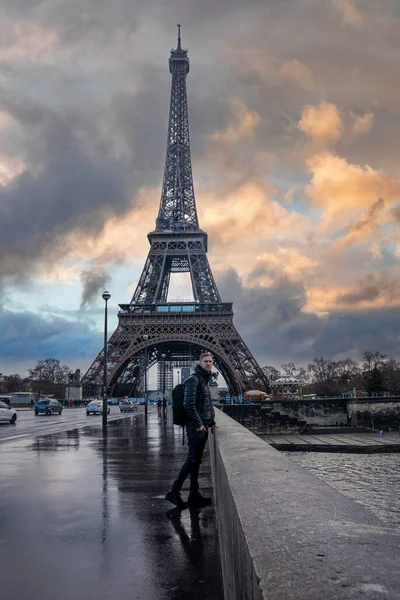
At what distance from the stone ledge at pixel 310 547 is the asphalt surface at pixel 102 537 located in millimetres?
2104

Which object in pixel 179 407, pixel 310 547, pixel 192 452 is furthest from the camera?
pixel 179 407

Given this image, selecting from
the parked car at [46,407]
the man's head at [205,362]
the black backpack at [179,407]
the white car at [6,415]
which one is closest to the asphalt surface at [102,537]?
the black backpack at [179,407]

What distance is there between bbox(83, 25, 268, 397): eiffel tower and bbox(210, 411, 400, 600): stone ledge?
191 ft

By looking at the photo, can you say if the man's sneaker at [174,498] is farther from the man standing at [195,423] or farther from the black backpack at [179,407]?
the black backpack at [179,407]

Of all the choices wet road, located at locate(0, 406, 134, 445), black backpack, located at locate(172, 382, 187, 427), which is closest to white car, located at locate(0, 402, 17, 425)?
wet road, located at locate(0, 406, 134, 445)

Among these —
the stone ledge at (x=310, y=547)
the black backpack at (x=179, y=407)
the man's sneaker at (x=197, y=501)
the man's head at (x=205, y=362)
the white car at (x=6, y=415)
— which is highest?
the man's head at (x=205, y=362)

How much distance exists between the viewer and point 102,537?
5883 millimetres

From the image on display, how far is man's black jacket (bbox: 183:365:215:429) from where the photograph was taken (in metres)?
7.32

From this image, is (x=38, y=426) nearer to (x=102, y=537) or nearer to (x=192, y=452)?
(x=192, y=452)

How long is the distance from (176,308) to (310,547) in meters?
73.5

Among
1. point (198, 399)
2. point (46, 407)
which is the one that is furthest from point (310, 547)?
point (46, 407)

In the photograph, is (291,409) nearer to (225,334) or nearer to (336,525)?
(225,334)

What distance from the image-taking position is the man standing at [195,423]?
733 cm

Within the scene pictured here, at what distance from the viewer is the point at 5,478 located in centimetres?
999
